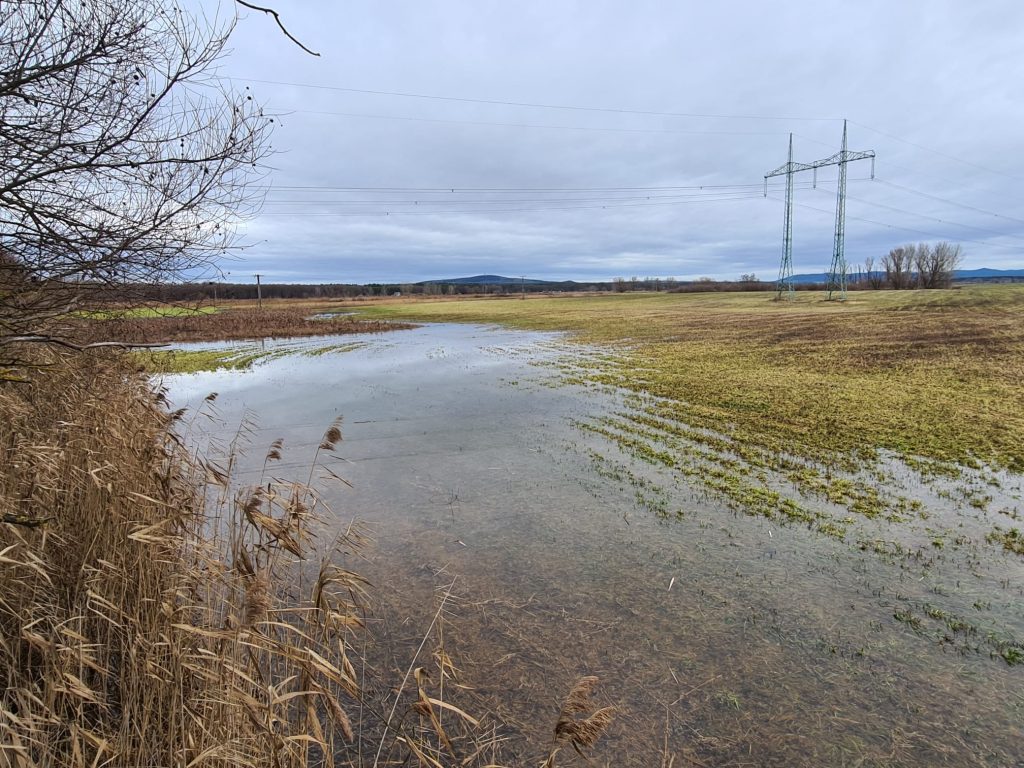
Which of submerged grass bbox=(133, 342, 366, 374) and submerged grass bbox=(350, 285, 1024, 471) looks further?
submerged grass bbox=(133, 342, 366, 374)

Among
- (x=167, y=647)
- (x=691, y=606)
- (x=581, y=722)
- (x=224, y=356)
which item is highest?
(x=581, y=722)

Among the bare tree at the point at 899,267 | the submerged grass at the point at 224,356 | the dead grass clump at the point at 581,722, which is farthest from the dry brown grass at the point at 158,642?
the bare tree at the point at 899,267

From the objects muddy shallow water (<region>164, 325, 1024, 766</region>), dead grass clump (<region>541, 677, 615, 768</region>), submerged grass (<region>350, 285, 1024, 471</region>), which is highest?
dead grass clump (<region>541, 677, 615, 768</region>)

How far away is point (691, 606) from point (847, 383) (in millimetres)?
12619

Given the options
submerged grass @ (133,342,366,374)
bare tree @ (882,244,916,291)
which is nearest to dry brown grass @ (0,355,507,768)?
submerged grass @ (133,342,366,374)

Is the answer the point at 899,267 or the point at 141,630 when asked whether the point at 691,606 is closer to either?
the point at 141,630

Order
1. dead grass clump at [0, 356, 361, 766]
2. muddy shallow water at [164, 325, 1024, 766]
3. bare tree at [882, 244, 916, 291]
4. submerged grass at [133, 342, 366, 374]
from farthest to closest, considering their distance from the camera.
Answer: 1. bare tree at [882, 244, 916, 291]
2. submerged grass at [133, 342, 366, 374]
3. muddy shallow water at [164, 325, 1024, 766]
4. dead grass clump at [0, 356, 361, 766]

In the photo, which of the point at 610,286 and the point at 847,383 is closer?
the point at 847,383

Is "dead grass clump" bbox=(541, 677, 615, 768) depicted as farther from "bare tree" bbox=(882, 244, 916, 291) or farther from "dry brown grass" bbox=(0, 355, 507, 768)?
"bare tree" bbox=(882, 244, 916, 291)

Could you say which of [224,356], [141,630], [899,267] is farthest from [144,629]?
[899,267]

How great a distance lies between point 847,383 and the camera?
14.6m

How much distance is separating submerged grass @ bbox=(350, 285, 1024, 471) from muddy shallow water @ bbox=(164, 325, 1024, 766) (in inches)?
67.5

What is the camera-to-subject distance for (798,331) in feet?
98.9

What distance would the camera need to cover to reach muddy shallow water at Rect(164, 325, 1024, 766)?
344 centimetres
